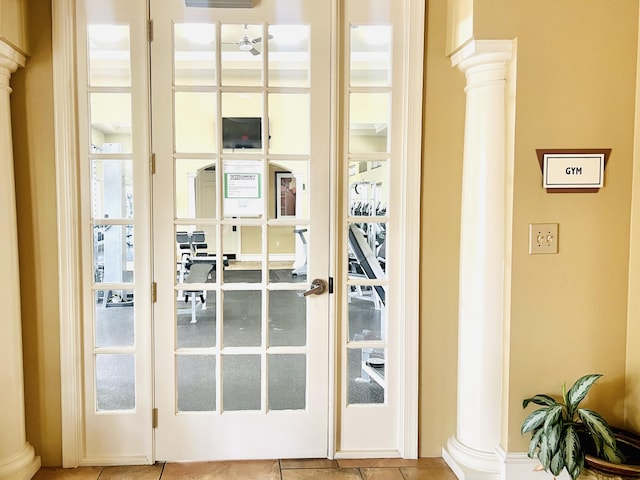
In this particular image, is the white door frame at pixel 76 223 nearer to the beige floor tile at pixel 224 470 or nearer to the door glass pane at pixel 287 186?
the beige floor tile at pixel 224 470

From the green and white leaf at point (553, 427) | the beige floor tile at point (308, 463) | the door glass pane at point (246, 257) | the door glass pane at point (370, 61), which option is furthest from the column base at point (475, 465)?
the door glass pane at point (370, 61)

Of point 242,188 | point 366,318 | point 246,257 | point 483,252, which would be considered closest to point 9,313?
point 246,257

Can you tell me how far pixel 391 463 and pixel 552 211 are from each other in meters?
1.46

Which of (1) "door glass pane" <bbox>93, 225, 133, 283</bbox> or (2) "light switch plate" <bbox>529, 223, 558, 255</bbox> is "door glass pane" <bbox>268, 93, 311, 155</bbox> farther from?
(2) "light switch plate" <bbox>529, 223, 558, 255</bbox>

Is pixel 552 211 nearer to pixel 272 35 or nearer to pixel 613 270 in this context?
pixel 613 270

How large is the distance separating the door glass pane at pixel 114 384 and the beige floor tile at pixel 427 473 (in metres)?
1.41

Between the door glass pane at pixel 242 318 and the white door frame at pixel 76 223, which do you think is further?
the door glass pane at pixel 242 318

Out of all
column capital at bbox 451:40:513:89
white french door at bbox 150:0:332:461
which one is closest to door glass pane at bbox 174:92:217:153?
white french door at bbox 150:0:332:461

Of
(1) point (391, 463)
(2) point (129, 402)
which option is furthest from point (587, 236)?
(2) point (129, 402)

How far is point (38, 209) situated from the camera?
2.31m

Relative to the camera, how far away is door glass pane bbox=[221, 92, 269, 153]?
2.38 metres

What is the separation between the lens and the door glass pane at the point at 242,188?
239cm

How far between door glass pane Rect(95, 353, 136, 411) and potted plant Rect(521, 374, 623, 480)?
188cm

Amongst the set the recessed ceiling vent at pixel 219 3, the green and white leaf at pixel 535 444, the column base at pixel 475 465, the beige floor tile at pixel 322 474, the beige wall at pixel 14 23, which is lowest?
the beige floor tile at pixel 322 474
